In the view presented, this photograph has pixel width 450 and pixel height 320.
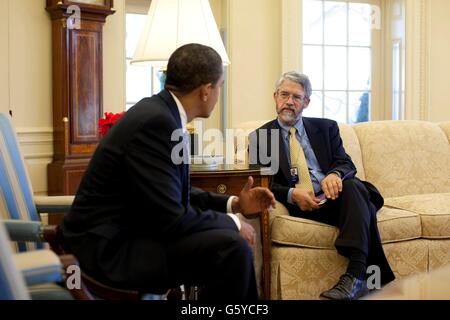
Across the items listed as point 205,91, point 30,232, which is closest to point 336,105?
point 205,91

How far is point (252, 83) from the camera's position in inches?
→ 193

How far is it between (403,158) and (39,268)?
2765mm

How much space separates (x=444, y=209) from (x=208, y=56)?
175cm

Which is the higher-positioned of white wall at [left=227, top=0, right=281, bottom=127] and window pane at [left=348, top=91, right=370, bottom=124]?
white wall at [left=227, top=0, right=281, bottom=127]

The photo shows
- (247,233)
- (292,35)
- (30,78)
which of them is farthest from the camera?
(292,35)

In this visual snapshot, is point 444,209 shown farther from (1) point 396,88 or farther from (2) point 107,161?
(1) point 396,88

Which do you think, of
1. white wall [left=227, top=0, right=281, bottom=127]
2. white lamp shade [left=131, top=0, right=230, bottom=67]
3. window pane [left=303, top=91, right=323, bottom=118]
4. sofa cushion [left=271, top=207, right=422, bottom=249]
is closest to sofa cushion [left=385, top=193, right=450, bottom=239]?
sofa cushion [left=271, top=207, right=422, bottom=249]

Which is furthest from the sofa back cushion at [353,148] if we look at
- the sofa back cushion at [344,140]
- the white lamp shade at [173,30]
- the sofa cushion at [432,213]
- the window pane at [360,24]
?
the window pane at [360,24]

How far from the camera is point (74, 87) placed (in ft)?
13.1

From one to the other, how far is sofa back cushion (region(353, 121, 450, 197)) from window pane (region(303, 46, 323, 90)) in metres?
1.57

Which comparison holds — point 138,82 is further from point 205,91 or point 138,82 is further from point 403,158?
point 205,91

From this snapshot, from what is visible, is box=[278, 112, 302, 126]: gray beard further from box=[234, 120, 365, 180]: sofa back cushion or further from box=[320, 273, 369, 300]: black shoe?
box=[320, 273, 369, 300]: black shoe

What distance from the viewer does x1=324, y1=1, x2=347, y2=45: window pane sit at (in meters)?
5.35
